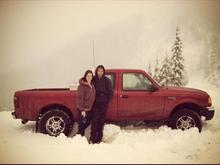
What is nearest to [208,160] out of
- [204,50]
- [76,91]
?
[76,91]

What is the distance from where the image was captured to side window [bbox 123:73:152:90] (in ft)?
28.7

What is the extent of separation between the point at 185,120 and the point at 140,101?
1.36 m

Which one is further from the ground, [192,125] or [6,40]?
[6,40]

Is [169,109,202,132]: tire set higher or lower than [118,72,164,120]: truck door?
lower

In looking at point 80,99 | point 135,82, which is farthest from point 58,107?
point 135,82

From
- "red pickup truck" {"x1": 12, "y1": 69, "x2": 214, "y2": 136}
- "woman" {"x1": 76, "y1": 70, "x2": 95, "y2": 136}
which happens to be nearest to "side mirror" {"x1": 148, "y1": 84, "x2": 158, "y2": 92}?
"red pickup truck" {"x1": 12, "y1": 69, "x2": 214, "y2": 136}

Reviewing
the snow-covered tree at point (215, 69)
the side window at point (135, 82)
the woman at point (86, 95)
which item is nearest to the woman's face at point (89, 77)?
the woman at point (86, 95)

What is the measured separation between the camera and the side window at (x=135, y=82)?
8.76 m

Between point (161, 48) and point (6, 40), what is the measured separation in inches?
1395

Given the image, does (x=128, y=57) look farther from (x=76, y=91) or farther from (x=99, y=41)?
(x=76, y=91)

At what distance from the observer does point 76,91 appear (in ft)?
28.4

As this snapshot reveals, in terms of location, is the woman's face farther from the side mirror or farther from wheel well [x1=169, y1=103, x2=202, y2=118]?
wheel well [x1=169, y1=103, x2=202, y2=118]

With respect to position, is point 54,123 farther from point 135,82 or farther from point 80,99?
point 135,82

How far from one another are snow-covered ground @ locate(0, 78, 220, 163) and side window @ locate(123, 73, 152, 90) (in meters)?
1.24
